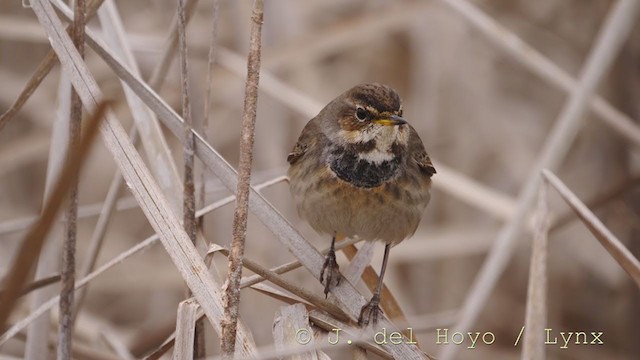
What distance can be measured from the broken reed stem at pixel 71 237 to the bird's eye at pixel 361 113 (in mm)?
1052

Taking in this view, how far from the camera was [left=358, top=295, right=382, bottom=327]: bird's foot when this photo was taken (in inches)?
109

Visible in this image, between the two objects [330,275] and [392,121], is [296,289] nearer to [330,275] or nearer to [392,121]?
[330,275]

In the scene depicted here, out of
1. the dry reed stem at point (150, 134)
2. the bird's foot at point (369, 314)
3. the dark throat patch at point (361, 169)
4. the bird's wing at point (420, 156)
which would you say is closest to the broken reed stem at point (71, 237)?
the dry reed stem at point (150, 134)

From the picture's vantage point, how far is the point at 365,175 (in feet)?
10.9

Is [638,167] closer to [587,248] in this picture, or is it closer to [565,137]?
[587,248]

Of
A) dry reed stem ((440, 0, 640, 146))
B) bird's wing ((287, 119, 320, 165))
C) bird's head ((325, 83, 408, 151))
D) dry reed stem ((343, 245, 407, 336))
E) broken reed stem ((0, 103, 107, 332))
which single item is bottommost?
broken reed stem ((0, 103, 107, 332))

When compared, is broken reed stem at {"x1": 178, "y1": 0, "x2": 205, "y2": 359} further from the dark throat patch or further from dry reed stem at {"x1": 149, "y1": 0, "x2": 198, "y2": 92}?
the dark throat patch

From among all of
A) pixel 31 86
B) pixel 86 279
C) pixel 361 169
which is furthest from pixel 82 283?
pixel 361 169

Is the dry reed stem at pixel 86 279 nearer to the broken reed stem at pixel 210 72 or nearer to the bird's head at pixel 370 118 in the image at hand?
the broken reed stem at pixel 210 72

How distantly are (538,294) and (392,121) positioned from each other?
837mm

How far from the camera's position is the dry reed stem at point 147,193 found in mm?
2424

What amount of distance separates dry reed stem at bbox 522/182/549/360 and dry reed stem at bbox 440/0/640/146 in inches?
43.1

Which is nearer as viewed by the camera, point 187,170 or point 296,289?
point 296,289

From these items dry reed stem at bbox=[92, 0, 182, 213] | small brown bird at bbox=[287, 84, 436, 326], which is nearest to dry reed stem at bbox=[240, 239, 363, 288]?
small brown bird at bbox=[287, 84, 436, 326]
